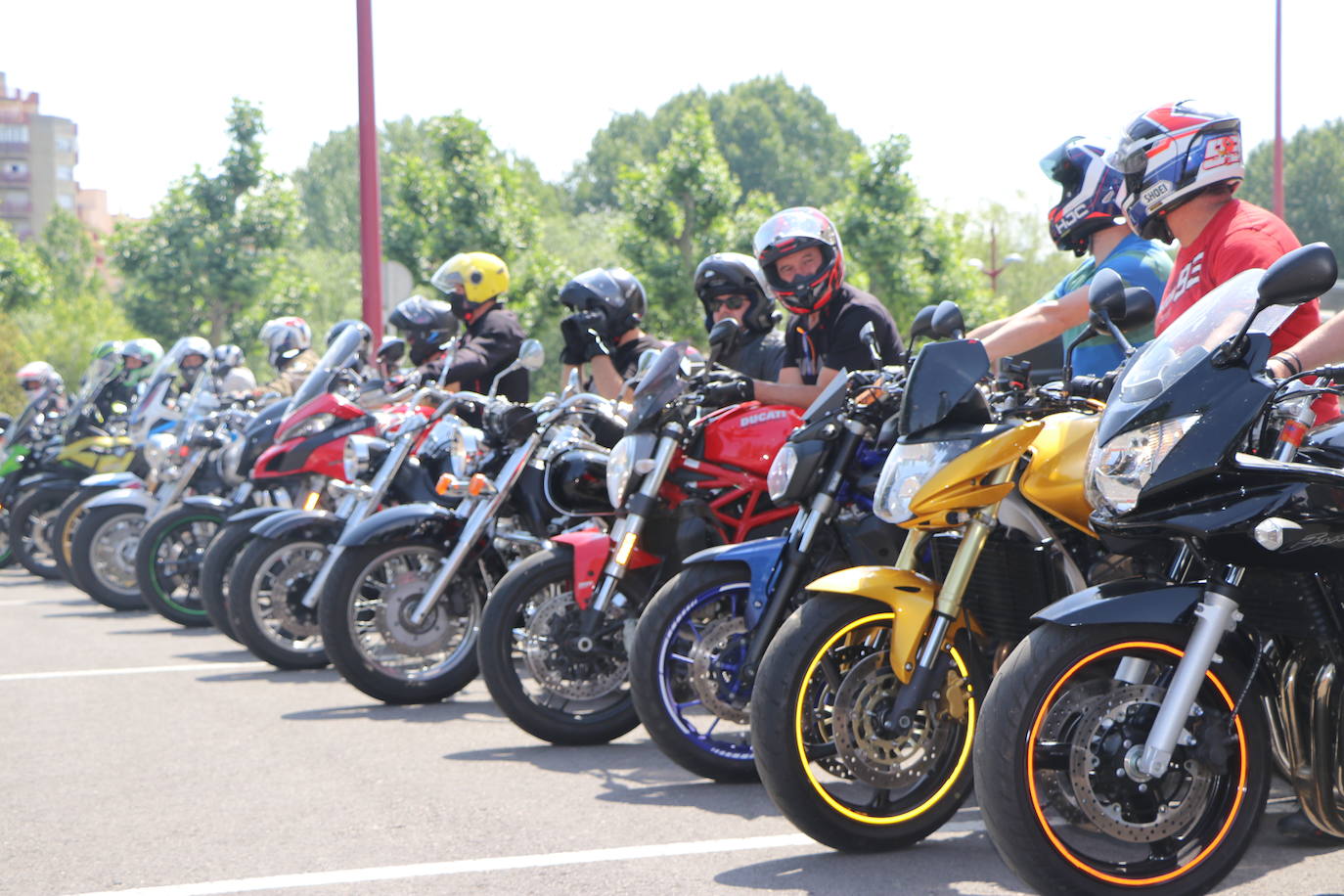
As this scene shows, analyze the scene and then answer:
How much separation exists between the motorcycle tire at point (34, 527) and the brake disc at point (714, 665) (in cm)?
1006

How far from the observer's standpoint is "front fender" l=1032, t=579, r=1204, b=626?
348cm

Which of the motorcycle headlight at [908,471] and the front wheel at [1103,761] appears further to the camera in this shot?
the motorcycle headlight at [908,471]

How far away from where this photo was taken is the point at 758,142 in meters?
90.4

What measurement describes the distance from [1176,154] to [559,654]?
108 inches

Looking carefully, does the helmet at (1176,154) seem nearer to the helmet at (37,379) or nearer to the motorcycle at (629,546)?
the motorcycle at (629,546)

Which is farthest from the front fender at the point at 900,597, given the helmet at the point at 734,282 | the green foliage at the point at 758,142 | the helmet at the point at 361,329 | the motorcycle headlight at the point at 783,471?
the green foliage at the point at 758,142

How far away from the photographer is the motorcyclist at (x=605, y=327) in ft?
26.9

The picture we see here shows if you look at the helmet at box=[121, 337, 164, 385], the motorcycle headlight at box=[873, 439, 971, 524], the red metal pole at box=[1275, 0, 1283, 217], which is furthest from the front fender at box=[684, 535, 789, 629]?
the red metal pole at box=[1275, 0, 1283, 217]

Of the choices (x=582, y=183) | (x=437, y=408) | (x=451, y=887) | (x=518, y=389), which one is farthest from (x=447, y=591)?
(x=582, y=183)

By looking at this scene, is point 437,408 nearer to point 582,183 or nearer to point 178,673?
point 178,673

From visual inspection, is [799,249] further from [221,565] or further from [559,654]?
[221,565]

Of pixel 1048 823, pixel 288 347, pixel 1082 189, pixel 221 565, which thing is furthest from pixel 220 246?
pixel 1048 823

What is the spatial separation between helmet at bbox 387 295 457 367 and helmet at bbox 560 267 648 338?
1883 millimetres

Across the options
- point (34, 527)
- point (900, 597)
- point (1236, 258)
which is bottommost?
point (34, 527)
